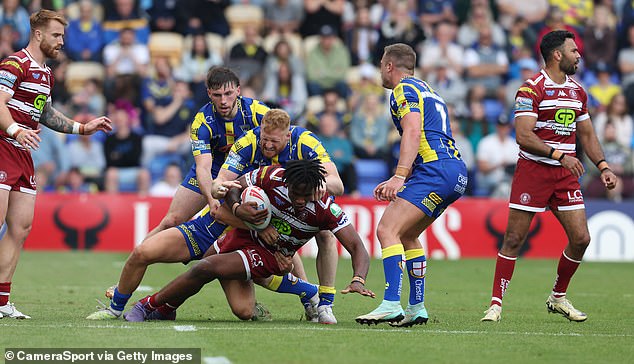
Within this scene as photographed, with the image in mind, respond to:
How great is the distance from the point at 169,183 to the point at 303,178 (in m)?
11.8

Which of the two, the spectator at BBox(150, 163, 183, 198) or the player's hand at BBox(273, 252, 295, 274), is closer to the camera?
the player's hand at BBox(273, 252, 295, 274)

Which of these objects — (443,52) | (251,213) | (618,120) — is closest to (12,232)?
(251,213)

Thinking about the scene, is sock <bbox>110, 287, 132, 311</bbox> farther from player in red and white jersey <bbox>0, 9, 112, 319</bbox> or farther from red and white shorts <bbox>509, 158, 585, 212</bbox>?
red and white shorts <bbox>509, 158, 585, 212</bbox>

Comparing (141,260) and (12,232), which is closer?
(141,260)

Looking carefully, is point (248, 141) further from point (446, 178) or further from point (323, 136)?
point (323, 136)

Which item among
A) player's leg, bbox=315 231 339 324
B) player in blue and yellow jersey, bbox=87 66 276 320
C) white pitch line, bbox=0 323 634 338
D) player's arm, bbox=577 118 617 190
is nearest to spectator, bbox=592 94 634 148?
player's arm, bbox=577 118 617 190

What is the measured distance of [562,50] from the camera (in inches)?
418

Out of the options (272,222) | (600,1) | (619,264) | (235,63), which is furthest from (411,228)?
(600,1)

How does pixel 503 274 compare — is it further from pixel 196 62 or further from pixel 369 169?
pixel 196 62

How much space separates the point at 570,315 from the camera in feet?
35.1

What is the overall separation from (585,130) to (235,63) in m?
12.2

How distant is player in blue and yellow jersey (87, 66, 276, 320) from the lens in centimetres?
991

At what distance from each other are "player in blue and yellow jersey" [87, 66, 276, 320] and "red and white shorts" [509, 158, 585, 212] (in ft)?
8.87

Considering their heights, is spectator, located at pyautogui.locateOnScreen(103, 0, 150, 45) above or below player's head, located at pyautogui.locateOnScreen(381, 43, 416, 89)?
above
